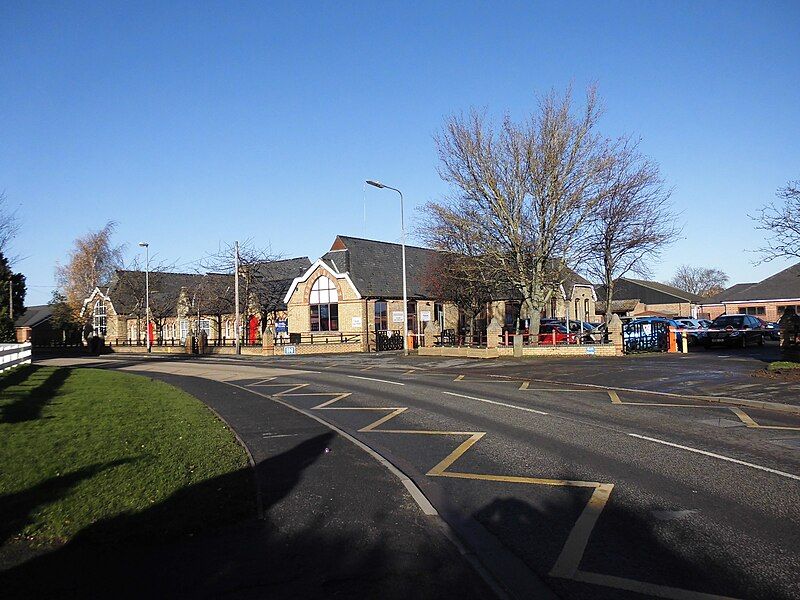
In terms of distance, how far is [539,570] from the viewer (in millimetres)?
5039

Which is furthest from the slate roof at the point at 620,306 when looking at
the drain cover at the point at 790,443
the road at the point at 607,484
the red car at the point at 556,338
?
the drain cover at the point at 790,443

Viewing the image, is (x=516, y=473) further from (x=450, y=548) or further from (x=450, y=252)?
(x=450, y=252)

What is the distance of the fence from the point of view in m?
21.0

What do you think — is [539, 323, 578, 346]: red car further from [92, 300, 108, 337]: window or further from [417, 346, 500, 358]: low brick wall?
[92, 300, 108, 337]: window

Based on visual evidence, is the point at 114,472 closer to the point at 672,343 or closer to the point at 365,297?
the point at 672,343

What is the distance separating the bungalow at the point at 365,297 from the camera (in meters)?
44.8

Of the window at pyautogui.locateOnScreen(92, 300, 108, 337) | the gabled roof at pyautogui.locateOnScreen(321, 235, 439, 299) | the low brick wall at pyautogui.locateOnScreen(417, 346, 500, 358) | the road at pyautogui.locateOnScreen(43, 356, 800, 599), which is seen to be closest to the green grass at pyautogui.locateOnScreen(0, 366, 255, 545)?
the road at pyautogui.locateOnScreen(43, 356, 800, 599)

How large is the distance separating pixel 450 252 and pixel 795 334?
17.4 m

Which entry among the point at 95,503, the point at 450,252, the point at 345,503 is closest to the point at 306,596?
the point at 345,503

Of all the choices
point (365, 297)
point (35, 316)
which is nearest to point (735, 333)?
point (365, 297)

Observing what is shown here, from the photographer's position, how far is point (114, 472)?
7750 millimetres

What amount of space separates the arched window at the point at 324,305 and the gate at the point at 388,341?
421 centimetres

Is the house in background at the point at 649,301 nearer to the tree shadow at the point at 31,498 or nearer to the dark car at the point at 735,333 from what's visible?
the dark car at the point at 735,333

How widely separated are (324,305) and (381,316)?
169 inches
